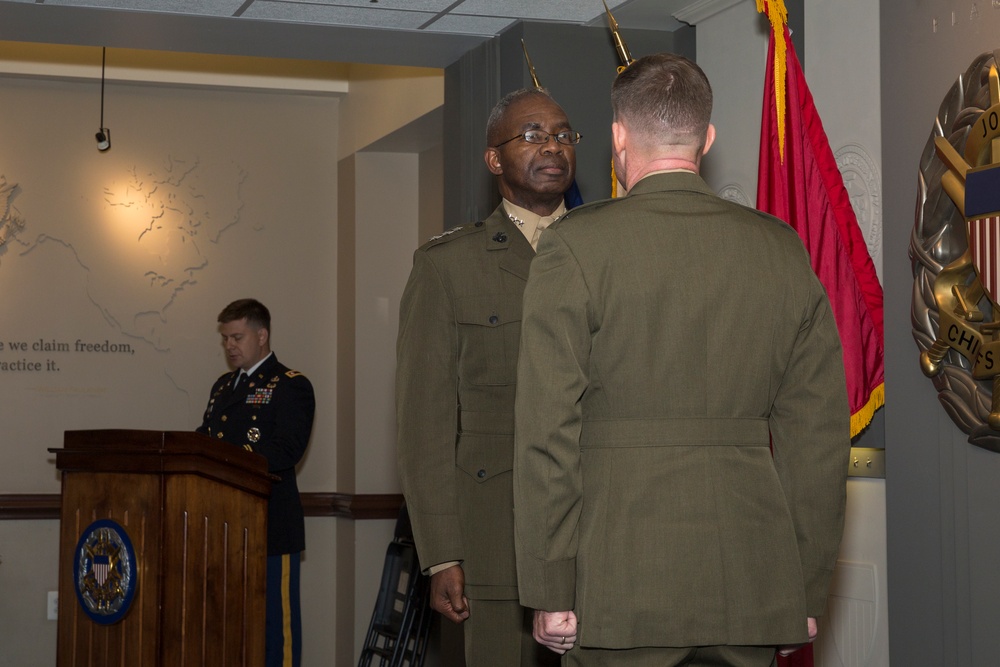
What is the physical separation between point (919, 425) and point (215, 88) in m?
4.44

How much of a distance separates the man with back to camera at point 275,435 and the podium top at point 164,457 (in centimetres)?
74

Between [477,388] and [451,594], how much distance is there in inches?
15.8

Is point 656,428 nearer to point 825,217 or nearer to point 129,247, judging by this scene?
point 825,217

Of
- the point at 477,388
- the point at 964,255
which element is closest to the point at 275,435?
the point at 477,388

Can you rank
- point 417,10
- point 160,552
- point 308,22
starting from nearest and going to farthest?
point 160,552, point 417,10, point 308,22

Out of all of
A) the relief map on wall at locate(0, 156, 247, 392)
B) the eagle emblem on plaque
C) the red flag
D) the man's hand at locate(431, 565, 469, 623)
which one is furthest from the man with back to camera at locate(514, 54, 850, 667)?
the relief map on wall at locate(0, 156, 247, 392)

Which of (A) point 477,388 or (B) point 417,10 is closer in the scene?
(A) point 477,388

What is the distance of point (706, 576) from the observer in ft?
5.49

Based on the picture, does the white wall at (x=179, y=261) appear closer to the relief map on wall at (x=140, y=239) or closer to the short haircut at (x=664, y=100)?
the relief map on wall at (x=140, y=239)

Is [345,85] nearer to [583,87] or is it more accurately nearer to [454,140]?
[454,140]

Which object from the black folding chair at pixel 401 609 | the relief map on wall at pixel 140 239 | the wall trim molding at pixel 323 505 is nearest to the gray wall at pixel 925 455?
the black folding chair at pixel 401 609

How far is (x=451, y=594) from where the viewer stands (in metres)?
2.27

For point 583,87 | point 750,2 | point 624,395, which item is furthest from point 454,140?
point 624,395

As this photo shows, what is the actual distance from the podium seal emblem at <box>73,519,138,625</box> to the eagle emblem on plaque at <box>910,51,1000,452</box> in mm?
2489
